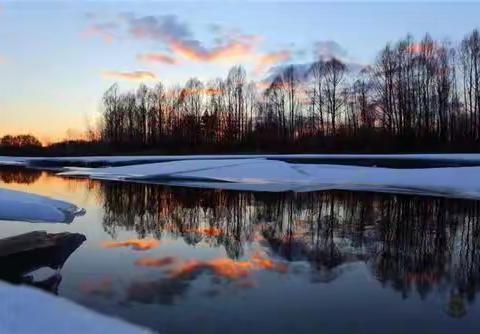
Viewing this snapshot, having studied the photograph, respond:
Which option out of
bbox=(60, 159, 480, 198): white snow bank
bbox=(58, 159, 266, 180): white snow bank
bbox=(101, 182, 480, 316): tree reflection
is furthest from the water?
bbox=(58, 159, 266, 180): white snow bank

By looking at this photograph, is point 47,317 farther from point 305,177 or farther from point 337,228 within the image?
point 305,177

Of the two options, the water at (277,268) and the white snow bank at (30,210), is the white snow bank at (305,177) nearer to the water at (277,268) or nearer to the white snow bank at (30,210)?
the water at (277,268)

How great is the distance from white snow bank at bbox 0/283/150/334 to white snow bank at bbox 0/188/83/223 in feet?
17.7

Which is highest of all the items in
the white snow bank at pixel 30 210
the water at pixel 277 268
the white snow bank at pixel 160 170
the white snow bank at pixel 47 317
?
the white snow bank at pixel 160 170

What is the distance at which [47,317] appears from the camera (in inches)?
157

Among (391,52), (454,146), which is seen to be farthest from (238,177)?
(391,52)

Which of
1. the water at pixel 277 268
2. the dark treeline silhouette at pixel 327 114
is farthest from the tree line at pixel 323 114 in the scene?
the water at pixel 277 268

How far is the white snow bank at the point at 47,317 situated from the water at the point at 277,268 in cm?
38

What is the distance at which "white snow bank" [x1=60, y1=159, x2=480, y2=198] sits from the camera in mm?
17422

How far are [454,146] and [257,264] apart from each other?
34.1 meters

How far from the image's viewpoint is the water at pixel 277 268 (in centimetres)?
468

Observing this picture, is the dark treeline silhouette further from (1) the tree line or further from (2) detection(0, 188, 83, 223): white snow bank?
(2) detection(0, 188, 83, 223): white snow bank

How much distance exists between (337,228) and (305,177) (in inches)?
451

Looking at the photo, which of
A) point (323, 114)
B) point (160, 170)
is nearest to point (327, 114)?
point (323, 114)
